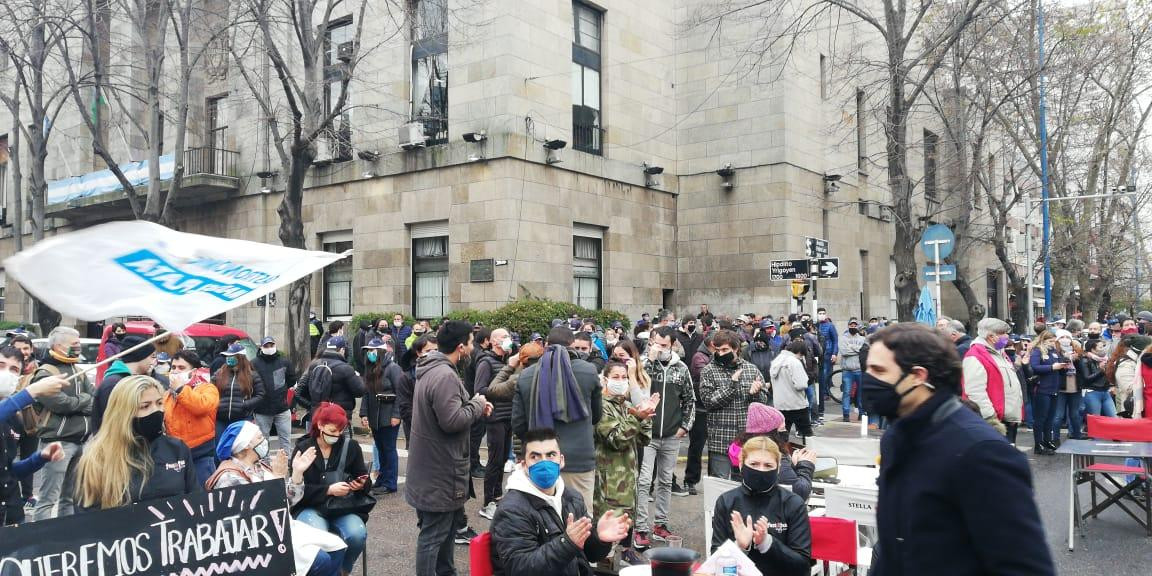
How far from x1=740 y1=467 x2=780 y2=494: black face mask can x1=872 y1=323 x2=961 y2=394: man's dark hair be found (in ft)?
6.84

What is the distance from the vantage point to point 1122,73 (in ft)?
82.9

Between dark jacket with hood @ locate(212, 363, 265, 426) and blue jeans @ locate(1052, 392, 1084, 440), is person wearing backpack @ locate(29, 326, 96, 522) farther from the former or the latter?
blue jeans @ locate(1052, 392, 1084, 440)

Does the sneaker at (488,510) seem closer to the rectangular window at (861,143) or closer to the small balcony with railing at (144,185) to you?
the small balcony with railing at (144,185)

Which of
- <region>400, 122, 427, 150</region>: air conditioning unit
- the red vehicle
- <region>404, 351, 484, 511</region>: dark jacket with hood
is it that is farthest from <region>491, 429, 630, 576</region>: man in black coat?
<region>400, 122, 427, 150</region>: air conditioning unit

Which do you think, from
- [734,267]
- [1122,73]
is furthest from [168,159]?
[1122,73]

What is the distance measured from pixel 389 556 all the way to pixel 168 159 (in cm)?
2073

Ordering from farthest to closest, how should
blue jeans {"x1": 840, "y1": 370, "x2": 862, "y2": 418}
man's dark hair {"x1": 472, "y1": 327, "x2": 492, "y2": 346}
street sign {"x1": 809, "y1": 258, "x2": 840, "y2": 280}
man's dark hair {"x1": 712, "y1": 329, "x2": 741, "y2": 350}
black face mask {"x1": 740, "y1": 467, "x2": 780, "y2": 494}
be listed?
1. street sign {"x1": 809, "y1": 258, "x2": 840, "y2": 280}
2. blue jeans {"x1": 840, "y1": 370, "x2": 862, "y2": 418}
3. man's dark hair {"x1": 472, "y1": 327, "x2": 492, "y2": 346}
4. man's dark hair {"x1": 712, "y1": 329, "x2": 741, "y2": 350}
5. black face mask {"x1": 740, "y1": 467, "x2": 780, "y2": 494}

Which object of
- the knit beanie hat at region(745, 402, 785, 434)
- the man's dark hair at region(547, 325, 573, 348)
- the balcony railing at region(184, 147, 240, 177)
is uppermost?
the balcony railing at region(184, 147, 240, 177)

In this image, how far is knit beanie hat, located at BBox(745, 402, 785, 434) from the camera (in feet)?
18.9

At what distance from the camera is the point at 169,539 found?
4246 mm

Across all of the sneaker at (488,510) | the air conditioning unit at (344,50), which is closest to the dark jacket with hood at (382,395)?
the sneaker at (488,510)

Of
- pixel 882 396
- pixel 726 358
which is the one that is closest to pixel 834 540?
pixel 882 396

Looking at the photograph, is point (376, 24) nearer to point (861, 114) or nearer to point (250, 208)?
point (250, 208)

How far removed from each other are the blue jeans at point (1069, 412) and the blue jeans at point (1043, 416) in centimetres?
8
